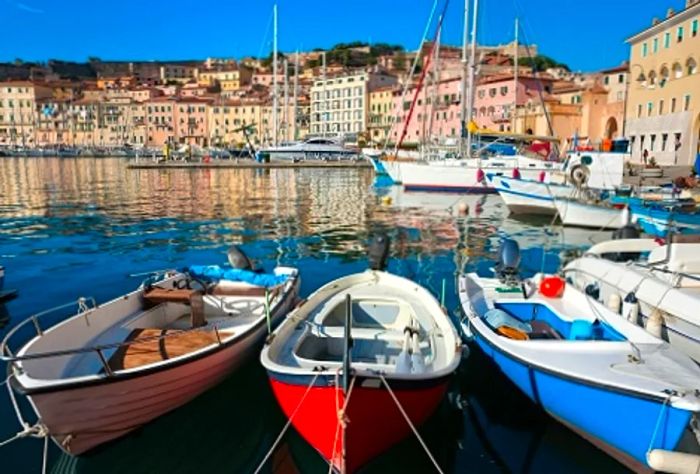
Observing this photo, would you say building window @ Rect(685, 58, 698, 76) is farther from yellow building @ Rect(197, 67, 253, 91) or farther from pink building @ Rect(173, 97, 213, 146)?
yellow building @ Rect(197, 67, 253, 91)

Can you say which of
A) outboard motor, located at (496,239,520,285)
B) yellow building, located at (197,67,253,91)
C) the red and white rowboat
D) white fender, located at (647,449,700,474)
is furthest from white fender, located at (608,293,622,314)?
yellow building, located at (197,67,253,91)

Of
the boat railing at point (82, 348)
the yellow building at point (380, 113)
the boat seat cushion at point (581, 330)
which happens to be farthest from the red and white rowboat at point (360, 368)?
the yellow building at point (380, 113)

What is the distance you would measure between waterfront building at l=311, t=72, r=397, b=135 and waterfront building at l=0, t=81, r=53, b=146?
77.5 meters

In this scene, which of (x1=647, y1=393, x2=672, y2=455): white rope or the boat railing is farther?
the boat railing

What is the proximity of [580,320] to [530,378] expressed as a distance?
5.83 feet

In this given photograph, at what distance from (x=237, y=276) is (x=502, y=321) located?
4.40m

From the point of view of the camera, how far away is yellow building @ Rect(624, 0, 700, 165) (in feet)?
132

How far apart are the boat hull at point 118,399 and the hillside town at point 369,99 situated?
2794cm

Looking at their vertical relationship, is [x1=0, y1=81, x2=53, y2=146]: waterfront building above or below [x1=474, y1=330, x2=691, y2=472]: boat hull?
→ above

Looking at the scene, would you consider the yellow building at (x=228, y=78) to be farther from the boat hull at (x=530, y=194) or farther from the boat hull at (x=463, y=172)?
the boat hull at (x=530, y=194)

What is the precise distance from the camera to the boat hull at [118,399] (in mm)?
5207

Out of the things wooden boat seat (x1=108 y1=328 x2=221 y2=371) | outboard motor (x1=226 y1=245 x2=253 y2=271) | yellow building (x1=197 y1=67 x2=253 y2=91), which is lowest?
wooden boat seat (x1=108 y1=328 x2=221 y2=371)

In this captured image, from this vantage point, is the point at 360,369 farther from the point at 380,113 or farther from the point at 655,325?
the point at 380,113

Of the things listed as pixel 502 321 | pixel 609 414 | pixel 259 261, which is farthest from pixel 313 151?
pixel 609 414
